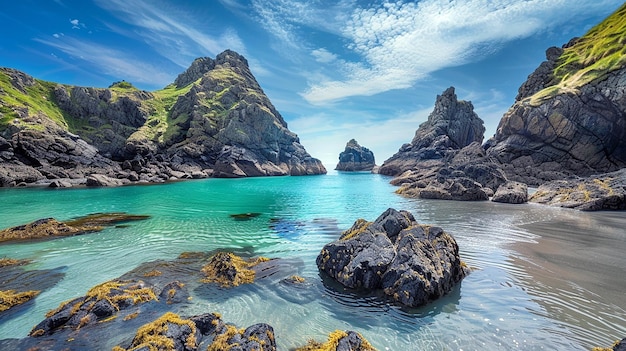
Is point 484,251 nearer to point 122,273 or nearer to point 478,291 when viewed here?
point 478,291

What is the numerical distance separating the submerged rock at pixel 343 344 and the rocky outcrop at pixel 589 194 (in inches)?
1521

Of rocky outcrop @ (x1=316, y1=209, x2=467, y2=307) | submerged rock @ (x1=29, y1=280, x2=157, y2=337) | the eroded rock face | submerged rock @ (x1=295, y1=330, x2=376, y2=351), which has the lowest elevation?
submerged rock @ (x1=29, y1=280, x2=157, y2=337)

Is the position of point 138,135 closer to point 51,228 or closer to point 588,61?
point 51,228

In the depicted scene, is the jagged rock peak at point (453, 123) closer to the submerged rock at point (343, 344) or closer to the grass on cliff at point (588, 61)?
the grass on cliff at point (588, 61)

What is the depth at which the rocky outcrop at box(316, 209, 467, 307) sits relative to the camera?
1066cm

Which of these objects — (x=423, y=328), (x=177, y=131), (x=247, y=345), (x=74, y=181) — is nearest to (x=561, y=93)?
(x=423, y=328)

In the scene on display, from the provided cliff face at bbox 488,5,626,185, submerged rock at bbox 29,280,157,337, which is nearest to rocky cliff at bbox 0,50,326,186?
submerged rock at bbox 29,280,157,337

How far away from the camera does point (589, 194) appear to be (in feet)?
107

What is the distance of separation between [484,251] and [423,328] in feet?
36.1

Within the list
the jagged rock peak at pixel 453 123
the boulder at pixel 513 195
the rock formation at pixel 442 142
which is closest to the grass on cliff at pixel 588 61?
the rock formation at pixel 442 142

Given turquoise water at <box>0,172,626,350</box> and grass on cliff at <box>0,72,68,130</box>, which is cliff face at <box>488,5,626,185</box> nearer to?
turquoise water at <box>0,172,626,350</box>

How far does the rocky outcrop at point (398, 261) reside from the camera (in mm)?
10664

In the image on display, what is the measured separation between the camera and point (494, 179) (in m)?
48.6

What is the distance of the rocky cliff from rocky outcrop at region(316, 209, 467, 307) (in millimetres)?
87687
